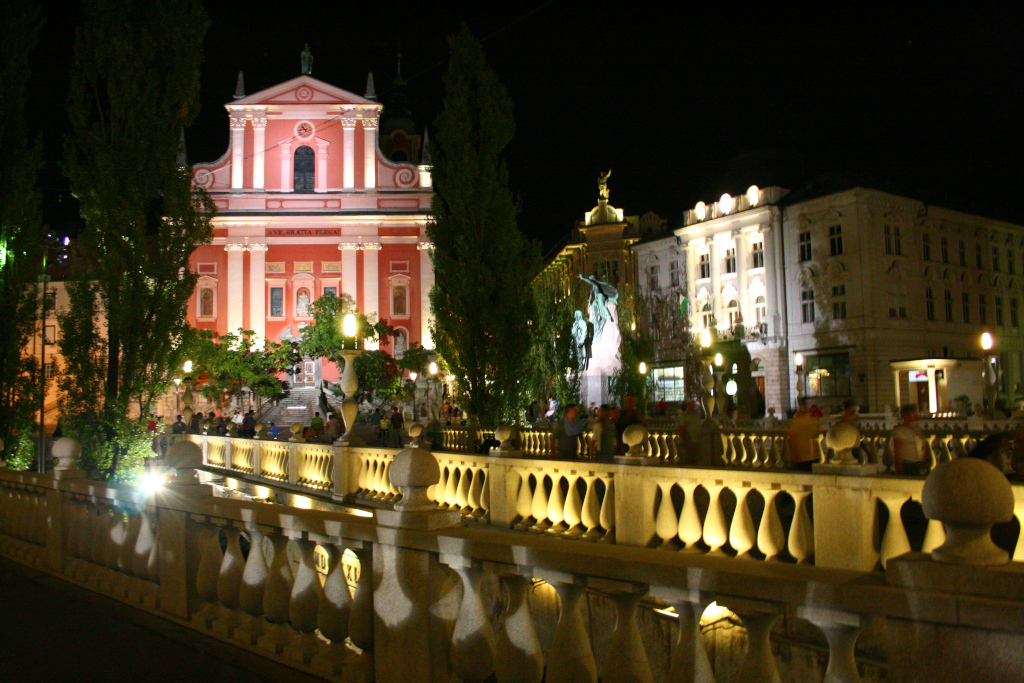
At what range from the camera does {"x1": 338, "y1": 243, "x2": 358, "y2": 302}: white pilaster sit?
48656 millimetres

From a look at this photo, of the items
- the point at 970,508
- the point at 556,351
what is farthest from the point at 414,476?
the point at 556,351

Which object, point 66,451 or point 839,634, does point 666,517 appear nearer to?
point 839,634

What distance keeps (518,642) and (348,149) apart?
48.2 m

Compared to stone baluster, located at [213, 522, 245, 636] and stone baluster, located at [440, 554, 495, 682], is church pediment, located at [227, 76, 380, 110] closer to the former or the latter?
stone baluster, located at [213, 522, 245, 636]

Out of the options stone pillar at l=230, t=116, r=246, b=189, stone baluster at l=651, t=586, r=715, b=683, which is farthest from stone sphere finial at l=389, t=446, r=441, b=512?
stone pillar at l=230, t=116, r=246, b=189

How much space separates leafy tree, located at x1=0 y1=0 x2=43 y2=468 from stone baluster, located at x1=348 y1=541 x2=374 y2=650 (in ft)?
48.8

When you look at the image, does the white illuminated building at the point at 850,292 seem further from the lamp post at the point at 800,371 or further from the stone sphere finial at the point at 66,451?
the stone sphere finial at the point at 66,451

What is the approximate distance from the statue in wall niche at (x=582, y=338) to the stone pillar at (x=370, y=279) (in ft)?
67.3

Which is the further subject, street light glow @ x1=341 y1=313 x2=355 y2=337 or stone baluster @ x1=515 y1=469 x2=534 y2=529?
street light glow @ x1=341 y1=313 x2=355 y2=337

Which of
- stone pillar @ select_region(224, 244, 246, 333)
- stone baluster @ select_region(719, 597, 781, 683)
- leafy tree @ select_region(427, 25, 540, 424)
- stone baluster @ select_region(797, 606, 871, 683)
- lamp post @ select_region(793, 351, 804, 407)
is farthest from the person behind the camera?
stone pillar @ select_region(224, 244, 246, 333)

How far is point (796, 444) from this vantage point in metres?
10.0

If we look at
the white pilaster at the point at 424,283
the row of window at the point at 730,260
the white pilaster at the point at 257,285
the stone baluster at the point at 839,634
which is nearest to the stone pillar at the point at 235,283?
the white pilaster at the point at 257,285

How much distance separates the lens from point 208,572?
528 centimetres

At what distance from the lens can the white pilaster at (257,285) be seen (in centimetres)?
4788
